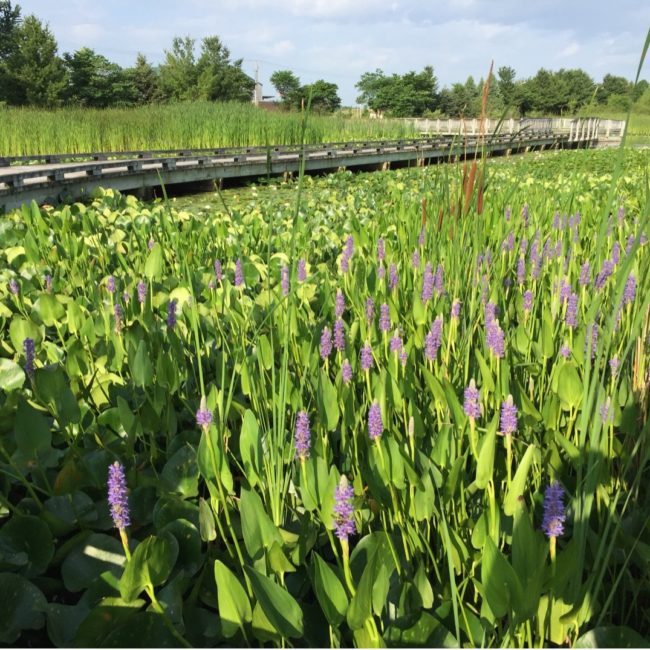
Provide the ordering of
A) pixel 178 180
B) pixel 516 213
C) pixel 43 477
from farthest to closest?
pixel 178 180 → pixel 516 213 → pixel 43 477

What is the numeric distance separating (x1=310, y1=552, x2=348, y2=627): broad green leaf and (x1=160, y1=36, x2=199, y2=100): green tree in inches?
1900

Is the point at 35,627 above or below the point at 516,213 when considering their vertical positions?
below

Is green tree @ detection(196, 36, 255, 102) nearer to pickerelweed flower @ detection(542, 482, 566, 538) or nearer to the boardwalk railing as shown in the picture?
the boardwalk railing

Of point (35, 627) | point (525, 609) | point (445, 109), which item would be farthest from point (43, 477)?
point (445, 109)

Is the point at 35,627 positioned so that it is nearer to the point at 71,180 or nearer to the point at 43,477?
the point at 43,477

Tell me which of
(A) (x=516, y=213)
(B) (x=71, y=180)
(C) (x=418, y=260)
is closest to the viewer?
(C) (x=418, y=260)

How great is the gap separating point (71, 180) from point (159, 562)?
736 cm

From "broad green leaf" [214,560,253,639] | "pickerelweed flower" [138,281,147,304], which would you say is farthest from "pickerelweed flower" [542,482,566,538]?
"pickerelweed flower" [138,281,147,304]

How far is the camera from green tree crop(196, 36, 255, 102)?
4684cm

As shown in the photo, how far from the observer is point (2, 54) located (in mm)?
34969

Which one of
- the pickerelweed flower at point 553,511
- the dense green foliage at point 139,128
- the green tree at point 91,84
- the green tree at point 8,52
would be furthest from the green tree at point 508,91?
the green tree at point 91,84

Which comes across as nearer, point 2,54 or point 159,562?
point 159,562

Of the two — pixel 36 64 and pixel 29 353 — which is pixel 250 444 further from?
pixel 36 64

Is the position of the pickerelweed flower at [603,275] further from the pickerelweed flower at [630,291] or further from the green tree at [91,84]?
the green tree at [91,84]
